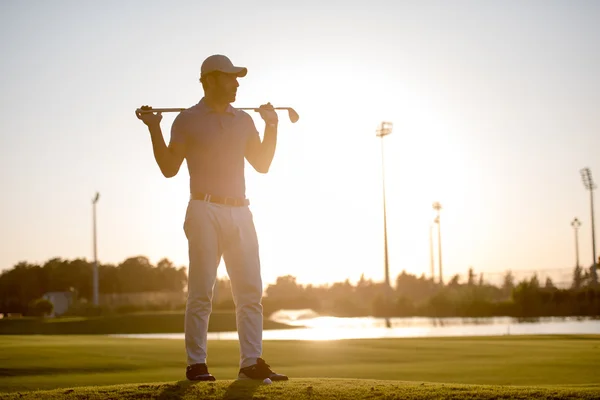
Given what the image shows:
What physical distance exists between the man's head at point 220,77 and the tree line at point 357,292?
68150mm

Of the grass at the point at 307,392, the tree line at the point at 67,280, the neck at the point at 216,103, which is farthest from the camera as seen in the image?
the tree line at the point at 67,280

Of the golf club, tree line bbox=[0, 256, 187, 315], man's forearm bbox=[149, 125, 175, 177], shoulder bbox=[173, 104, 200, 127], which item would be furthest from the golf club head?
tree line bbox=[0, 256, 187, 315]

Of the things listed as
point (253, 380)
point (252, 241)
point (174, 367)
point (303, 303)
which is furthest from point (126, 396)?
point (303, 303)

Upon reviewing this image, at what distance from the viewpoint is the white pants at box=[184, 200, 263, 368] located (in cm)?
882

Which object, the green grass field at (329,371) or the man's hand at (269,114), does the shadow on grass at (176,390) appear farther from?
the man's hand at (269,114)

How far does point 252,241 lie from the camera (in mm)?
8961

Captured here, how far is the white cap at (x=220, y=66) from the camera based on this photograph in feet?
29.2

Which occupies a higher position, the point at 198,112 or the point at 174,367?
the point at 198,112

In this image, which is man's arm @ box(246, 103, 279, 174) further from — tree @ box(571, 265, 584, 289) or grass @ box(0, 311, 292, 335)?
tree @ box(571, 265, 584, 289)

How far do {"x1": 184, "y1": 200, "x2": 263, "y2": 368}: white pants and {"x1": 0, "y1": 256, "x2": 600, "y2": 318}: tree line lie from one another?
6782 cm

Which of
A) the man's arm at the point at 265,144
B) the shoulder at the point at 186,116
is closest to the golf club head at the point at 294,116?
the man's arm at the point at 265,144

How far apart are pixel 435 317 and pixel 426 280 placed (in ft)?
95.8

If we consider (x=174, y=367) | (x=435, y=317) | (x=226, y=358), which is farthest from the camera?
(x=435, y=317)

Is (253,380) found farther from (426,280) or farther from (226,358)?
(426,280)
